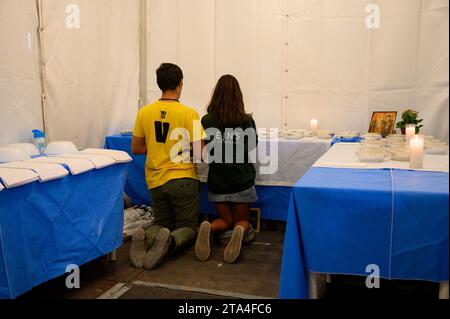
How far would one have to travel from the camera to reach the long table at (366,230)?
50.7 inches

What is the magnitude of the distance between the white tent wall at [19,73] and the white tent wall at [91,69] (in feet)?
0.35

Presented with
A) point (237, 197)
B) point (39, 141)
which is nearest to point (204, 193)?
point (237, 197)

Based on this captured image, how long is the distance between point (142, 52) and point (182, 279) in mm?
2495

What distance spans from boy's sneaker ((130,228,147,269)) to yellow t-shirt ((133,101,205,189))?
32 cm

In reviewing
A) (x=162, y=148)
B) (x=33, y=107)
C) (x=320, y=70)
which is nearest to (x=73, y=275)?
(x=162, y=148)

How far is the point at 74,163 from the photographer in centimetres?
207

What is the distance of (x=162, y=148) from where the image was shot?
103 inches

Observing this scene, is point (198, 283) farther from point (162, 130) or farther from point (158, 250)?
point (162, 130)

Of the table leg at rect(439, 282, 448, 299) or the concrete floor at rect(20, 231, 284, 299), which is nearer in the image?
the table leg at rect(439, 282, 448, 299)

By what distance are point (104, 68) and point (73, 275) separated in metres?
1.95

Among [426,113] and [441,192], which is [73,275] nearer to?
[441,192]

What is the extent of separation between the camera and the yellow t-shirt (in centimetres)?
260

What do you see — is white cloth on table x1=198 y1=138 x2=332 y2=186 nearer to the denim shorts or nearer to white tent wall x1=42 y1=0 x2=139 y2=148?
the denim shorts

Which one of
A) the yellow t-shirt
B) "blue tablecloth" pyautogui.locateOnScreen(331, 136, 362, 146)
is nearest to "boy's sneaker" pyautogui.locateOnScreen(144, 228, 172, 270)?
the yellow t-shirt
